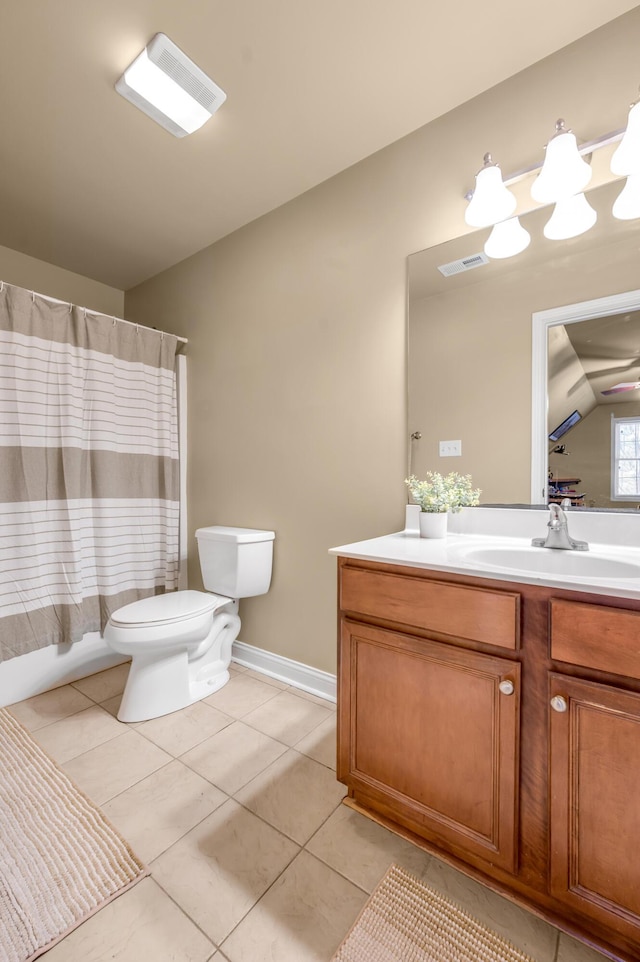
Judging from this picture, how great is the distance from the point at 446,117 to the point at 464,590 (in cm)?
176

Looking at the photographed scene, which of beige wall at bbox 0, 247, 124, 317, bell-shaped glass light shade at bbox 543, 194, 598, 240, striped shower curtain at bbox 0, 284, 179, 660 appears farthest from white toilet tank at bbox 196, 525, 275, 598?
beige wall at bbox 0, 247, 124, 317

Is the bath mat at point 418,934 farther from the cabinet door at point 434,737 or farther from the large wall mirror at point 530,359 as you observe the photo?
the large wall mirror at point 530,359

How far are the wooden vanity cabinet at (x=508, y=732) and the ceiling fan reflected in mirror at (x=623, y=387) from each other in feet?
2.56

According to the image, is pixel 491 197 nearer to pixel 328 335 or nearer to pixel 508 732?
pixel 328 335

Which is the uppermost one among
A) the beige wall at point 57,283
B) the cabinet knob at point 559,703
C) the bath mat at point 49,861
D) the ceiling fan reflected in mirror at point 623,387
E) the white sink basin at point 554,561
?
the beige wall at point 57,283

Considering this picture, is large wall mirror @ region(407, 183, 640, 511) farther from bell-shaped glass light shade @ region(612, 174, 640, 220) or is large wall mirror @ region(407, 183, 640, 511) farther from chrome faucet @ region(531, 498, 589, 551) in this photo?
chrome faucet @ region(531, 498, 589, 551)

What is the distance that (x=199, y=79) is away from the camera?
1427 millimetres

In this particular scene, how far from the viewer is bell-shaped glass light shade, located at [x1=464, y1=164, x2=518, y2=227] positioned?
1400 mm

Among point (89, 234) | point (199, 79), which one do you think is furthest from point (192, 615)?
point (89, 234)

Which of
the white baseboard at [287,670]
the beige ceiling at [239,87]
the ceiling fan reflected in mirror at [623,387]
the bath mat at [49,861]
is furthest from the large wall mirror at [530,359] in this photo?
the bath mat at [49,861]

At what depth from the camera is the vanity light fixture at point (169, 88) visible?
135cm

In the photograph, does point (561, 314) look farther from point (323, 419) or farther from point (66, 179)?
point (66, 179)

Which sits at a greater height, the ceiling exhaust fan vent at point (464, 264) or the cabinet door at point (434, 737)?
the ceiling exhaust fan vent at point (464, 264)

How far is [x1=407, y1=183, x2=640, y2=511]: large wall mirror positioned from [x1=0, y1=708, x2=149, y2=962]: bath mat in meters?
1.53
